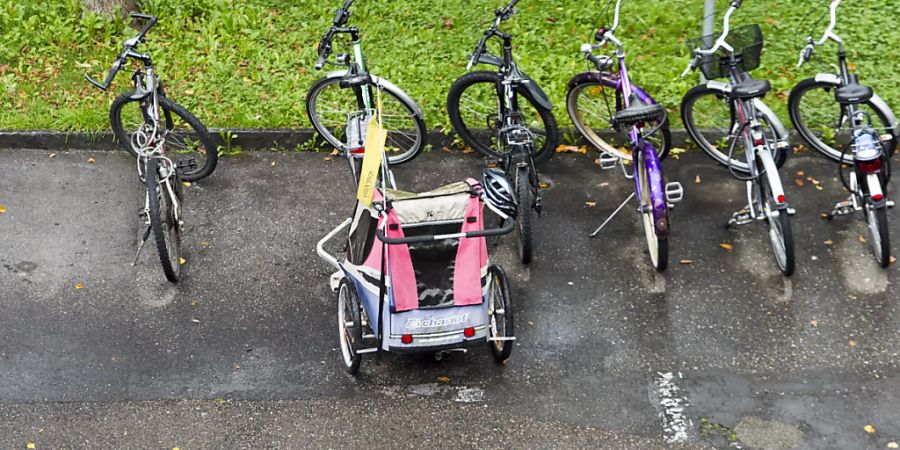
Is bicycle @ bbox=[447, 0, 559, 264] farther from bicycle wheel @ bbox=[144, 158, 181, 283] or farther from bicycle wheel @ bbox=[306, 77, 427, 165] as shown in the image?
bicycle wheel @ bbox=[144, 158, 181, 283]

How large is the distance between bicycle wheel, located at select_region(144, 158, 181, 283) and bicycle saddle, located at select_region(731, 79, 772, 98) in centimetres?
411

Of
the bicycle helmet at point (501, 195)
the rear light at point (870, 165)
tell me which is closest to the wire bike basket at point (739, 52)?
the rear light at point (870, 165)

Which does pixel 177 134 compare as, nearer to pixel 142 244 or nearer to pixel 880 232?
pixel 142 244

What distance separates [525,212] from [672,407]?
1.70 m

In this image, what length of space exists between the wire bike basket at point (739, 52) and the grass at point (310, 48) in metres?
1.42

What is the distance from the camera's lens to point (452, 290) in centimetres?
543

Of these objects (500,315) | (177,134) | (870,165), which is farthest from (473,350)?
(177,134)

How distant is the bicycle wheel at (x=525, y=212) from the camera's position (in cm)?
638

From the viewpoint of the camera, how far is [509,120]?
6.84m

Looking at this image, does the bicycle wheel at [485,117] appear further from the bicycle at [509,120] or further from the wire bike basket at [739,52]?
the wire bike basket at [739,52]

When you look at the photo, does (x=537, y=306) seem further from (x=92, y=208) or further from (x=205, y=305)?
(x=92, y=208)

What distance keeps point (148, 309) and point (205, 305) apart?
384 millimetres

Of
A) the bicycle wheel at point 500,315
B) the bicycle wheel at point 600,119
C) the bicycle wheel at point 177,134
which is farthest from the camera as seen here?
the bicycle wheel at point 600,119

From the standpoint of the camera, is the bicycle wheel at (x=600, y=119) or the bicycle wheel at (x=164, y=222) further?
the bicycle wheel at (x=600, y=119)
